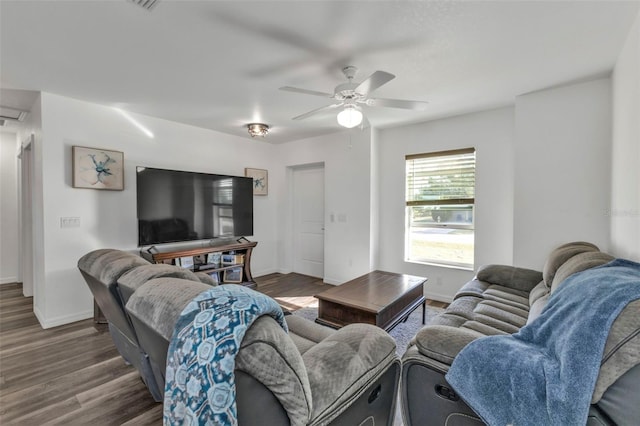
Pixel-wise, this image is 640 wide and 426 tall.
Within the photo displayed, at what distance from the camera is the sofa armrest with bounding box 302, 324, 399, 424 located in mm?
956

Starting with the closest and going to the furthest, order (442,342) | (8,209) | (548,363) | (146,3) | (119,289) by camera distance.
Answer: (548,363) → (442,342) → (119,289) → (146,3) → (8,209)

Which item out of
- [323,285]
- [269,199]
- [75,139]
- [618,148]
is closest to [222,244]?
[269,199]

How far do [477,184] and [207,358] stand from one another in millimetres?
3713

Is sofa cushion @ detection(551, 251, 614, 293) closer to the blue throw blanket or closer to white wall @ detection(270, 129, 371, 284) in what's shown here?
the blue throw blanket

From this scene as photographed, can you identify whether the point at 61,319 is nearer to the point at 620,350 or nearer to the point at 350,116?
the point at 350,116

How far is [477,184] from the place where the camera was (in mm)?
3553

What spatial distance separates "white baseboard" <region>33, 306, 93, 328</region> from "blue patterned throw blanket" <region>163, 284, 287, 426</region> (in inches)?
128

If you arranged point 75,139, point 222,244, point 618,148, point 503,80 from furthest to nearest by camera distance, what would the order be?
point 222,244 < point 75,139 < point 503,80 < point 618,148

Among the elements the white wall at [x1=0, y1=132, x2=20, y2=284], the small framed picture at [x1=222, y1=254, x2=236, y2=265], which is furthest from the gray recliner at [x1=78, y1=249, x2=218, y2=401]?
the white wall at [x1=0, y1=132, x2=20, y2=284]

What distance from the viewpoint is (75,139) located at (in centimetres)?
311

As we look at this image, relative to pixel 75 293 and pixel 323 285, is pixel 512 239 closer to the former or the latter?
pixel 323 285

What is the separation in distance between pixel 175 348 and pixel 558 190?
11.5ft

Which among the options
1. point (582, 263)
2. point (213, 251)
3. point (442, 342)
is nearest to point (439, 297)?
point (582, 263)

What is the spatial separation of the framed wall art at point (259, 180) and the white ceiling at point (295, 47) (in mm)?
1846
